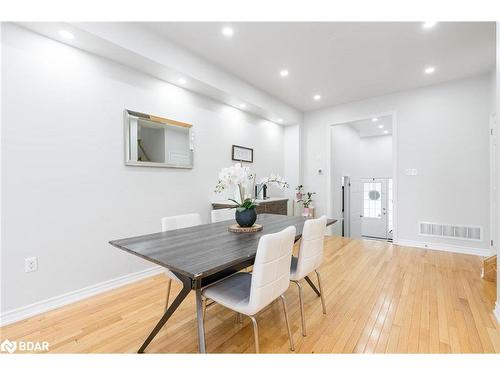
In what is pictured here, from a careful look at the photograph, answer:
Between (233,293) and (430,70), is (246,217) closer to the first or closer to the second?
(233,293)

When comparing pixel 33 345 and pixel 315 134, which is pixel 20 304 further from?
pixel 315 134

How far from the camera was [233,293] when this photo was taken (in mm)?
1440

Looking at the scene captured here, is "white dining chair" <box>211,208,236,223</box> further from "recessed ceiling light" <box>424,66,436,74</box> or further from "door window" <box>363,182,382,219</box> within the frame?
"door window" <box>363,182,382,219</box>

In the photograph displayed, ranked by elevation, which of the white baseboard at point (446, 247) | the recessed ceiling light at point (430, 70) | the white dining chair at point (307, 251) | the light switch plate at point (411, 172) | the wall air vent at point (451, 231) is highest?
the recessed ceiling light at point (430, 70)

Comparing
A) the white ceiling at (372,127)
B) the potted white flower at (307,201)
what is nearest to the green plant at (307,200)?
the potted white flower at (307,201)

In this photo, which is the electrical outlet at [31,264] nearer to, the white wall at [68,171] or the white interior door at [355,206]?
the white wall at [68,171]

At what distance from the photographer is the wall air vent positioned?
3492mm

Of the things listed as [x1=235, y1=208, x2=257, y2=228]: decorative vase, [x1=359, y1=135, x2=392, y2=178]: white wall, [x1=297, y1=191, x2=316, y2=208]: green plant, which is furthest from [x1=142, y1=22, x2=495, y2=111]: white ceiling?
[x1=359, y1=135, x2=392, y2=178]: white wall

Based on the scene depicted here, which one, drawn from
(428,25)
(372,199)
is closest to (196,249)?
(428,25)

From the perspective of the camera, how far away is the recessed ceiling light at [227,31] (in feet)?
7.88

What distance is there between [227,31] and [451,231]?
442 centimetres

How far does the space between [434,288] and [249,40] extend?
3.40 meters

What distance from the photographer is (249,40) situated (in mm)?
2613

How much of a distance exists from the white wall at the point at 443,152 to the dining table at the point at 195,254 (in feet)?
10.6
